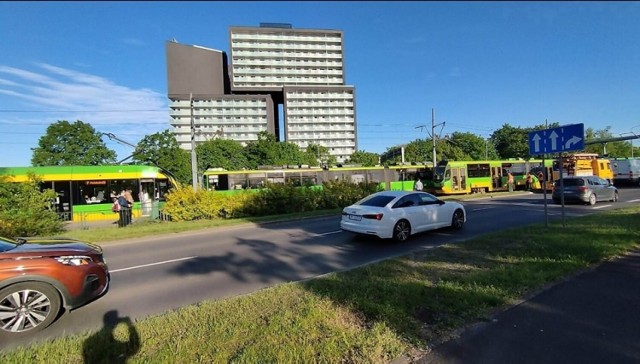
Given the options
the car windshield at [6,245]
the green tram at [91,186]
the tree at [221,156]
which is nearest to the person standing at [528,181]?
the green tram at [91,186]

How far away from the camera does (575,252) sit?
7238 millimetres

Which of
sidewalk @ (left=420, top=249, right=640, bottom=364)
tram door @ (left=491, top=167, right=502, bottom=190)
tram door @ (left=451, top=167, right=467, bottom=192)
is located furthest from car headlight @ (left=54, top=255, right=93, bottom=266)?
tram door @ (left=491, top=167, right=502, bottom=190)

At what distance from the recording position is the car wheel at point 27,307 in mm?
4863

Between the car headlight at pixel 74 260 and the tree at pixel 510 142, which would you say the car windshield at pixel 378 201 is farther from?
the tree at pixel 510 142

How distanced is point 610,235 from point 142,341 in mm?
9994

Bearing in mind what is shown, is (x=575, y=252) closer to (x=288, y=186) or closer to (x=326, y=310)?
(x=326, y=310)

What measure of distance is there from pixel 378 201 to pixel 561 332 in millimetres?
7261

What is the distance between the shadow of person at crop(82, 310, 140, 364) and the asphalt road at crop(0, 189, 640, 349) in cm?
84

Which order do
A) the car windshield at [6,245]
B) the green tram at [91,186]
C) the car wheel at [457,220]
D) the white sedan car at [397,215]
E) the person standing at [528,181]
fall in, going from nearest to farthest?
the car windshield at [6,245] → the white sedan car at [397,215] → the car wheel at [457,220] → the green tram at [91,186] → the person standing at [528,181]

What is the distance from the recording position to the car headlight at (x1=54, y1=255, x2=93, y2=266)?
17.4 ft

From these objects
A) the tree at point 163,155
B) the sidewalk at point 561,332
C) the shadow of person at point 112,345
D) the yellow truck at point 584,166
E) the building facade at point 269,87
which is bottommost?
the sidewalk at point 561,332

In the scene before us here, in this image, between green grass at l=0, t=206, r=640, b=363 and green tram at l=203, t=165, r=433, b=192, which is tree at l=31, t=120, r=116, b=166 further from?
green grass at l=0, t=206, r=640, b=363

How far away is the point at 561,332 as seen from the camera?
404 cm

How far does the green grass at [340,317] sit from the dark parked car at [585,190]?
14.6m
